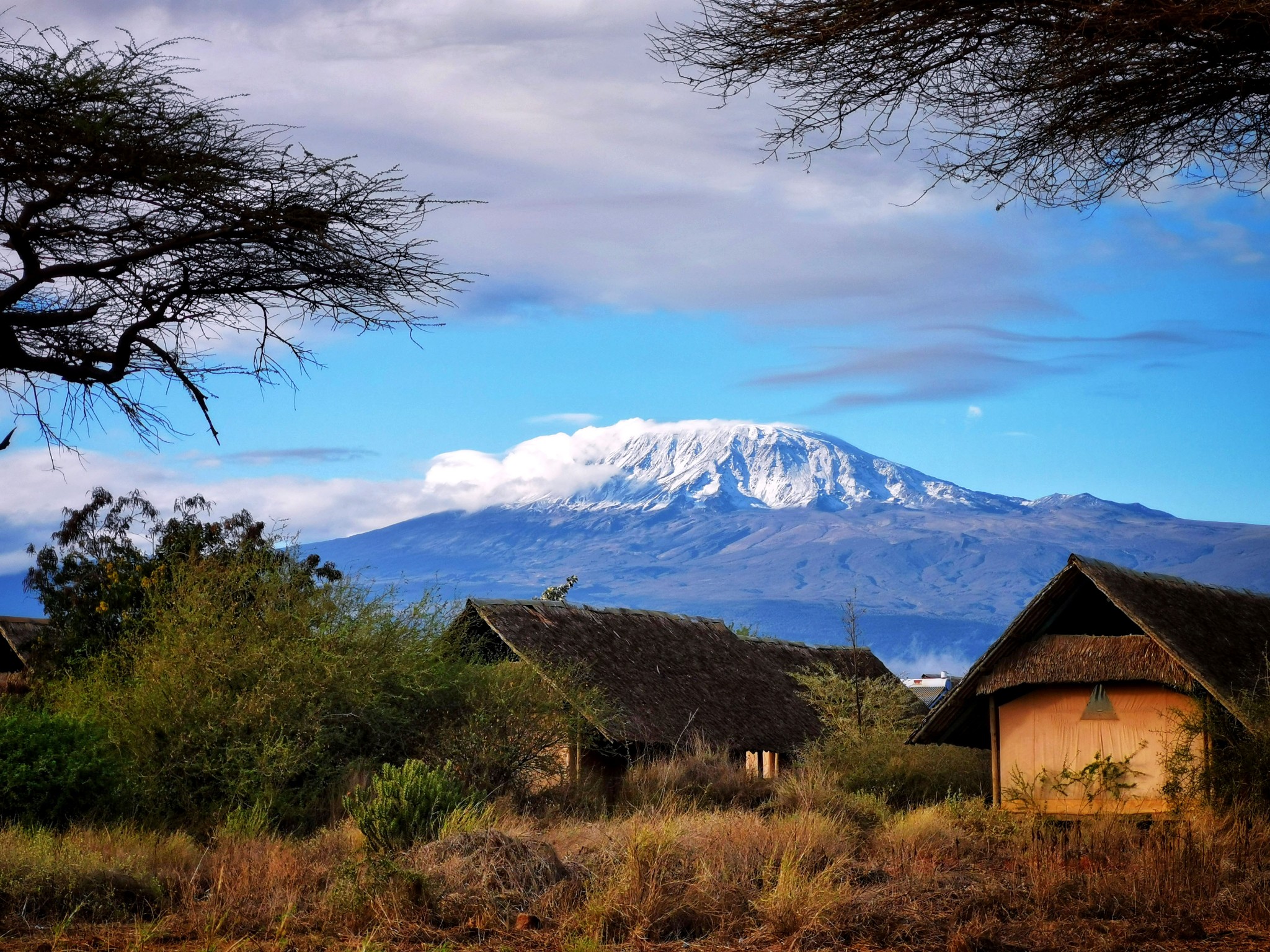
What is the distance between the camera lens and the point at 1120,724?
18.8 meters

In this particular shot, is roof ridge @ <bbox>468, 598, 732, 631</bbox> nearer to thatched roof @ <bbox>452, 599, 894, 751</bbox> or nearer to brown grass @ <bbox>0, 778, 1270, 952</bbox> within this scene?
thatched roof @ <bbox>452, 599, 894, 751</bbox>

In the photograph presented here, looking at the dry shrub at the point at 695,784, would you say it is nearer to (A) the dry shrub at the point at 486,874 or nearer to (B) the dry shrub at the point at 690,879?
(B) the dry shrub at the point at 690,879

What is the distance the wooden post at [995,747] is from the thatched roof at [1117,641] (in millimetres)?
378

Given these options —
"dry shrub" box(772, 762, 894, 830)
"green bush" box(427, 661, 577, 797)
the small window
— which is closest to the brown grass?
"dry shrub" box(772, 762, 894, 830)

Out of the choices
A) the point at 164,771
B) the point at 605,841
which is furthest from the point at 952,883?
the point at 164,771

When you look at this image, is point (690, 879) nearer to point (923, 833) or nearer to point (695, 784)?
point (923, 833)

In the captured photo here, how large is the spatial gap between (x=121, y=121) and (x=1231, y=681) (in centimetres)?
1532

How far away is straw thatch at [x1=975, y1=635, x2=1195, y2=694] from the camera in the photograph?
18.1 meters

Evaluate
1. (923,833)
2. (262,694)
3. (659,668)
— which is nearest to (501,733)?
(262,694)

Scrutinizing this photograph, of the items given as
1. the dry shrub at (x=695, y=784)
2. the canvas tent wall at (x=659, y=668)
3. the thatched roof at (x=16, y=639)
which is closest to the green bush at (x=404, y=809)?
the dry shrub at (x=695, y=784)

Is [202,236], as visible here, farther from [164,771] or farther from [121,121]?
[164,771]

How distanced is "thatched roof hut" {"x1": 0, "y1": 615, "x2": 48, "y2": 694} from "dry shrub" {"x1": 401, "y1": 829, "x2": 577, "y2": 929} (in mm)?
19973

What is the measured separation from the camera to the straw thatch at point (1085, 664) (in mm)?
18109

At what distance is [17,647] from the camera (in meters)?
32.3
